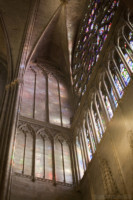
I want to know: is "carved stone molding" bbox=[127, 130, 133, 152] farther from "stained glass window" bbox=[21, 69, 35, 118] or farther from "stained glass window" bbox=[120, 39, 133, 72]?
"stained glass window" bbox=[21, 69, 35, 118]

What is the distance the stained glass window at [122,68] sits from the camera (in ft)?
→ 29.2

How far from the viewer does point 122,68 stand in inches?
377

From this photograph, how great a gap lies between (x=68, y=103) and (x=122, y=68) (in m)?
6.58

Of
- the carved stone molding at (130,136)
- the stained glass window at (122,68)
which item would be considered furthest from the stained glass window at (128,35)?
the carved stone molding at (130,136)

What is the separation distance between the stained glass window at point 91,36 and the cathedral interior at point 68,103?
0.20ft

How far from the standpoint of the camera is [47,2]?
16875mm

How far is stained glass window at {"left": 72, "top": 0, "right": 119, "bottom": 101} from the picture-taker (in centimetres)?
1214

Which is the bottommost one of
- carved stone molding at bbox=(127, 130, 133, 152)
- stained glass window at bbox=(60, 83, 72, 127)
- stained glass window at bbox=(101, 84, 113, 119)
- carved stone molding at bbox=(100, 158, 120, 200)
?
carved stone molding at bbox=(100, 158, 120, 200)

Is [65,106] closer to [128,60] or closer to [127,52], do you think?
[128,60]

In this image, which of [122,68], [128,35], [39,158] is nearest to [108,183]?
[39,158]

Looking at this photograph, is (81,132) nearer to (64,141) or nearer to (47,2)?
(64,141)

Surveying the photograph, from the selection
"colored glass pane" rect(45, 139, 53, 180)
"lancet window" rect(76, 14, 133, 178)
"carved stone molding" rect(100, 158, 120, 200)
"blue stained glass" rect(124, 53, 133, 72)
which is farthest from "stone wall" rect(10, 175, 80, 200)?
"blue stained glass" rect(124, 53, 133, 72)

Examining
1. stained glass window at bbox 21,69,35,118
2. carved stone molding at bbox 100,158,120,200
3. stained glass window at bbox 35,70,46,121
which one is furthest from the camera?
stained glass window at bbox 35,70,46,121

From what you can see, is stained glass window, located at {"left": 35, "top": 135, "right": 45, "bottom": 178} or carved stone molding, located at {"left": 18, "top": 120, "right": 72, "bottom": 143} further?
carved stone molding, located at {"left": 18, "top": 120, "right": 72, "bottom": 143}
